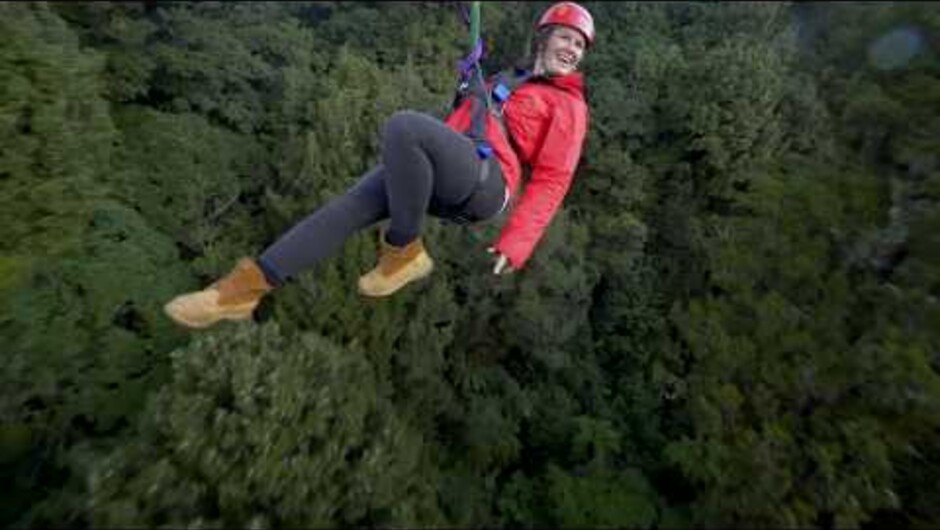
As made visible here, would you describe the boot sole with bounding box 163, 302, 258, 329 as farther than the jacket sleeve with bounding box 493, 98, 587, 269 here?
No

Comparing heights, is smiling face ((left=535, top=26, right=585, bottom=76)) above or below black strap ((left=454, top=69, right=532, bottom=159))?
above

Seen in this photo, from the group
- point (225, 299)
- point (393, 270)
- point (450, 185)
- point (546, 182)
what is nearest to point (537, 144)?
point (546, 182)

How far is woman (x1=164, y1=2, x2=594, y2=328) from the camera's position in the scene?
289cm

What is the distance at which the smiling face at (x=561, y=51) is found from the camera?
3.29 m

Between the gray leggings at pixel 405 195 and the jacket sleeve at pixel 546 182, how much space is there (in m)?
0.13

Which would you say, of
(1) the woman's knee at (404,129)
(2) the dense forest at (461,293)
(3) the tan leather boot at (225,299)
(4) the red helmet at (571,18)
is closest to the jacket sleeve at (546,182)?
(4) the red helmet at (571,18)

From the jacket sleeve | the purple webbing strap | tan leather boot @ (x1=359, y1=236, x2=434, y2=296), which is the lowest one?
tan leather boot @ (x1=359, y1=236, x2=434, y2=296)

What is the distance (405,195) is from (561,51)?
970mm

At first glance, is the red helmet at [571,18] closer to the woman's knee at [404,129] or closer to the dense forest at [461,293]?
the woman's knee at [404,129]

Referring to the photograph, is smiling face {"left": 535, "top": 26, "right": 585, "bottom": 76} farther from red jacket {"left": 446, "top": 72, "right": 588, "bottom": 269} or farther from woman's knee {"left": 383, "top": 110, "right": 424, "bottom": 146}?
woman's knee {"left": 383, "top": 110, "right": 424, "bottom": 146}

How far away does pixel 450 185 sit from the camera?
9.66ft

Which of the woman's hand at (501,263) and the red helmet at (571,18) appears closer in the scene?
the woman's hand at (501,263)

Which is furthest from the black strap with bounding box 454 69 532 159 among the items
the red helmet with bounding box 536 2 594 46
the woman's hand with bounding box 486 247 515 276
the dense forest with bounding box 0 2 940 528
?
the dense forest with bounding box 0 2 940 528

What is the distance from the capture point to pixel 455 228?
13.8m
